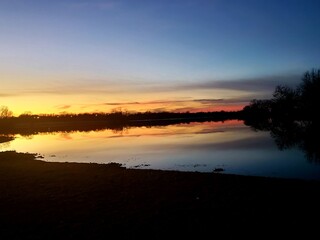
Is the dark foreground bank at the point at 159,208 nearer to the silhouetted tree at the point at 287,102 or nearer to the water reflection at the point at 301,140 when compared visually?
the water reflection at the point at 301,140

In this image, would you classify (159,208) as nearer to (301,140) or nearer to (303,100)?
(301,140)

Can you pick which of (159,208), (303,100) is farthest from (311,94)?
(159,208)

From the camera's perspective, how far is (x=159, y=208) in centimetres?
1246

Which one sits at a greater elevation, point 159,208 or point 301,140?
point 159,208

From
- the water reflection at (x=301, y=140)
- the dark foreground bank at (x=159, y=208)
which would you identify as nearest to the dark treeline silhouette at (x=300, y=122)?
the water reflection at (x=301, y=140)

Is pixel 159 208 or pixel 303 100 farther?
pixel 303 100

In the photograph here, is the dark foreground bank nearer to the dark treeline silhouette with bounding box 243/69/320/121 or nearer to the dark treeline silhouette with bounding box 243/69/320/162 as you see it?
the dark treeline silhouette with bounding box 243/69/320/162

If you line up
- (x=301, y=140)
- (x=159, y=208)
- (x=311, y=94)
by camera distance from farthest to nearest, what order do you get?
(x=311, y=94), (x=301, y=140), (x=159, y=208)

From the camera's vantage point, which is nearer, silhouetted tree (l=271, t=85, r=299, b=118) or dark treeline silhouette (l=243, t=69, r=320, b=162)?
dark treeline silhouette (l=243, t=69, r=320, b=162)

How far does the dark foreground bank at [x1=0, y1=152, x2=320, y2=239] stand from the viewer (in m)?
9.96

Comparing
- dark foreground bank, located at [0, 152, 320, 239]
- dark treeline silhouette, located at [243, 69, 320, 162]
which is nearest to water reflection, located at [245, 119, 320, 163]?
dark treeline silhouette, located at [243, 69, 320, 162]

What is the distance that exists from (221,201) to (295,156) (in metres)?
23.4

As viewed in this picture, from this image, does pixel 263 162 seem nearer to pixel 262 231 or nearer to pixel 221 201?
pixel 221 201

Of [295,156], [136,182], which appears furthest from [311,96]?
[136,182]
